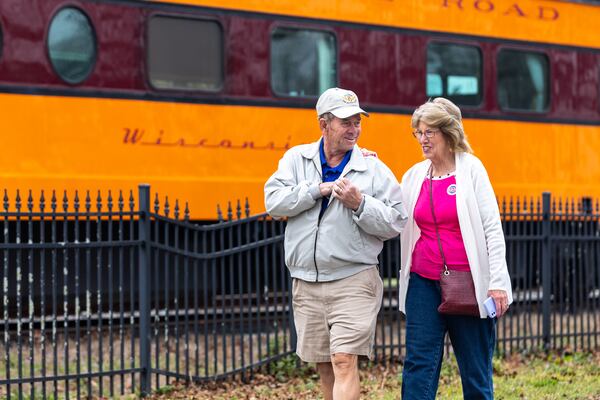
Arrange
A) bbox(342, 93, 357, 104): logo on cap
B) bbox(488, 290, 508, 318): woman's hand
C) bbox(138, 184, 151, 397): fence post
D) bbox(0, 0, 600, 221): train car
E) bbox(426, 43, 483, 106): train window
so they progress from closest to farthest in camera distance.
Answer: bbox(488, 290, 508, 318): woman's hand < bbox(342, 93, 357, 104): logo on cap < bbox(138, 184, 151, 397): fence post < bbox(0, 0, 600, 221): train car < bbox(426, 43, 483, 106): train window

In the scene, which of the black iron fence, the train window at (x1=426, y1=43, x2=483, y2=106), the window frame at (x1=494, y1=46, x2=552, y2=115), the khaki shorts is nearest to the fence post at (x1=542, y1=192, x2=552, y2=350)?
the black iron fence

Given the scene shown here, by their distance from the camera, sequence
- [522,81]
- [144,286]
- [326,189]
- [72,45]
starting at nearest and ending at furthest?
[326,189], [144,286], [72,45], [522,81]

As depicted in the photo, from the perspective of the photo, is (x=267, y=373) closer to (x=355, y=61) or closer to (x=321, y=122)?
(x=321, y=122)

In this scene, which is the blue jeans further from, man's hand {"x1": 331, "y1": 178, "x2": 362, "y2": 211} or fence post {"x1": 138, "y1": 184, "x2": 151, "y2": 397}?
fence post {"x1": 138, "y1": 184, "x2": 151, "y2": 397}

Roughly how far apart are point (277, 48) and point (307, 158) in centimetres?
550

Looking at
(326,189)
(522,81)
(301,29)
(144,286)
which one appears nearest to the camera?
(326,189)

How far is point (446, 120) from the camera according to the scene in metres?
4.70

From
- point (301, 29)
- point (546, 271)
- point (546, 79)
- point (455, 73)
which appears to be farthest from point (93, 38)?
point (546, 79)

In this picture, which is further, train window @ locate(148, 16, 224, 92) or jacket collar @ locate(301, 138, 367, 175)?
train window @ locate(148, 16, 224, 92)

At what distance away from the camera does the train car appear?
355 inches

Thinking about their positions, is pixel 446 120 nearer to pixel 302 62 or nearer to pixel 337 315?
pixel 337 315

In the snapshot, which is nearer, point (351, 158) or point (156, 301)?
point (351, 158)

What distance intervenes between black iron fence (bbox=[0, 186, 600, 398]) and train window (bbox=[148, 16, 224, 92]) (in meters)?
1.50

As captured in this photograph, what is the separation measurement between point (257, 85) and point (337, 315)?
219 inches
